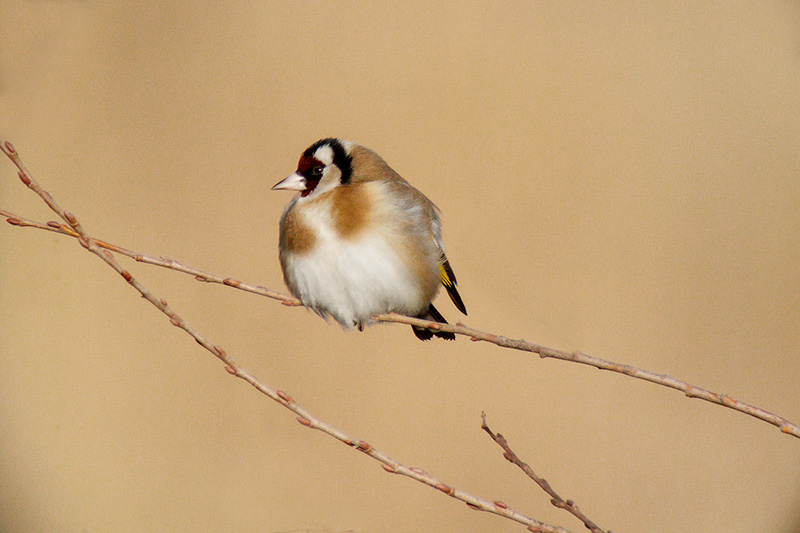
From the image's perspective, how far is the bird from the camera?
6.66 feet

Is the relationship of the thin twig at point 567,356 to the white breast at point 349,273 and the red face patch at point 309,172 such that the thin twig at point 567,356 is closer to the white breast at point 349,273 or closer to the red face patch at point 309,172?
the white breast at point 349,273

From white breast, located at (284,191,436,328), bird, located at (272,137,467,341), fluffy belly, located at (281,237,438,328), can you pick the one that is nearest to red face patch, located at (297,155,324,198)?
bird, located at (272,137,467,341)

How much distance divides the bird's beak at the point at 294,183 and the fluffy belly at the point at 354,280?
20 centimetres

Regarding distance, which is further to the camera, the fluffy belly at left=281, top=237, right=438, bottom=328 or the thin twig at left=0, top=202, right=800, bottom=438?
the fluffy belly at left=281, top=237, right=438, bottom=328

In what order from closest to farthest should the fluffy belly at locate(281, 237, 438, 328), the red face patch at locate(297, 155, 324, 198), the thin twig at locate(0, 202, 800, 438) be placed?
the thin twig at locate(0, 202, 800, 438), the fluffy belly at locate(281, 237, 438, 328), the red face patch at locate(297, 155, 324, 198)

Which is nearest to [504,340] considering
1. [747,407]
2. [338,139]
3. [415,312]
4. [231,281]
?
[747,407]

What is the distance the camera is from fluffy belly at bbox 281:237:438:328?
2021 mm

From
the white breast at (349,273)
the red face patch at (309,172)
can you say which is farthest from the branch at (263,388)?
the red face patch at (309,172)

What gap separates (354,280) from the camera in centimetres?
203

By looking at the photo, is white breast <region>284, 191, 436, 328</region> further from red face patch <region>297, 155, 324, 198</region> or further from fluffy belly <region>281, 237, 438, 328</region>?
red face patch <region>297, 155, 324, 198</region>

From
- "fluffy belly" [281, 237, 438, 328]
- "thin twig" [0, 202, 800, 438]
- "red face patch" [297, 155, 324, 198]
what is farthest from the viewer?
"red face patch" [297, 155, 324, 198]

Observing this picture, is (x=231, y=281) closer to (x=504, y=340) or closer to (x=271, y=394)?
(x=271, y=394)

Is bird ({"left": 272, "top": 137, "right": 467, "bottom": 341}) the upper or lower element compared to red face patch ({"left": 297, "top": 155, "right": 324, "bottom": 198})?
lower

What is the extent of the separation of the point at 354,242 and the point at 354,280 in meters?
0.11
